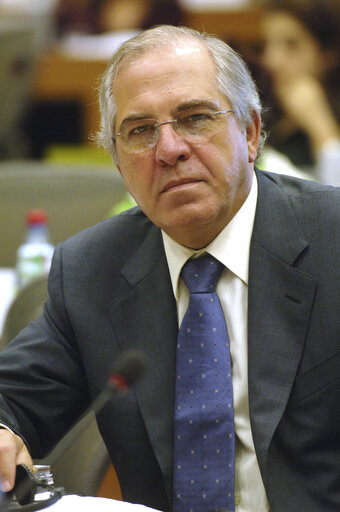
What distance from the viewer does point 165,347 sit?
1.75m

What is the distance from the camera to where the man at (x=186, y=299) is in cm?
162

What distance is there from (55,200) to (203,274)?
6.01 feet

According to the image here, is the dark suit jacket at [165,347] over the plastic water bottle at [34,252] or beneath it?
over

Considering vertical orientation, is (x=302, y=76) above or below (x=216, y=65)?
below

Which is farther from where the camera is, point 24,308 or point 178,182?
point 24,308

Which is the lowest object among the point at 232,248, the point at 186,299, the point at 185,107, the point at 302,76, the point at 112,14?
the point at 302,76

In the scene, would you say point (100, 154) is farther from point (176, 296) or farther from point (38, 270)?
point (176, 296)

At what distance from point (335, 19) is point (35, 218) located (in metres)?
2.35

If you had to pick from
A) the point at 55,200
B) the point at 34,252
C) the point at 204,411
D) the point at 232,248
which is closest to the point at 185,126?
the point at 232,248

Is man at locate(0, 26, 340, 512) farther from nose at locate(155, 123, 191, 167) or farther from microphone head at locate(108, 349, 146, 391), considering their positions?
microphone head at locate(108, 349, 146, 391)

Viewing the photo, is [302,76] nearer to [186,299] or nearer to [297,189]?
[297,189]

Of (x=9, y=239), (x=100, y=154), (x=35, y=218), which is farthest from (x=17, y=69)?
(x=35, y=218)

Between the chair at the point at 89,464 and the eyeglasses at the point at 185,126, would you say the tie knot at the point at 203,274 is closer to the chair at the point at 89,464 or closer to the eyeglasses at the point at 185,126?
the eyeglasses at the point at 185,126

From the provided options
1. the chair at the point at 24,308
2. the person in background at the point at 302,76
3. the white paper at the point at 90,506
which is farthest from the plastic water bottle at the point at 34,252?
the person in background at the point at 302,76
